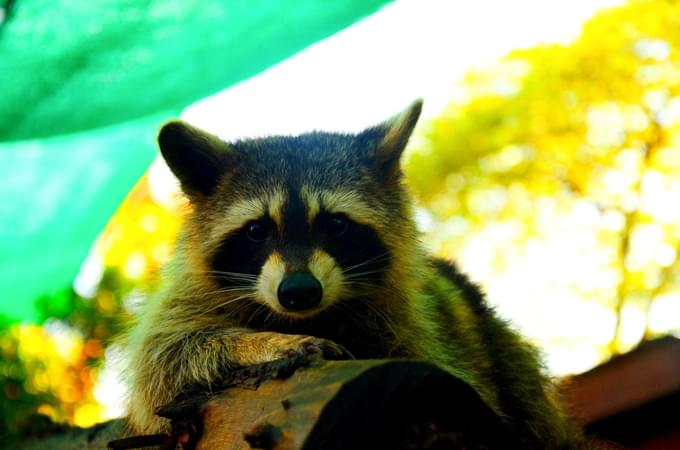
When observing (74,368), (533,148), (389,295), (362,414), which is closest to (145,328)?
(389,295)

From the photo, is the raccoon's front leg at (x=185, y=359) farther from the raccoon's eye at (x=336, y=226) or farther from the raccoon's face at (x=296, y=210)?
the raccoon's eye at (x=336, y=226)

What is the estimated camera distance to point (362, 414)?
143 centimetres

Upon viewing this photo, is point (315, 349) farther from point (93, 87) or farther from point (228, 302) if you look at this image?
point (93, 87)

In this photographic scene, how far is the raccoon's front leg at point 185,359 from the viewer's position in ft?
7.45

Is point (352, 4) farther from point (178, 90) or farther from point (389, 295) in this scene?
point (389, 295)

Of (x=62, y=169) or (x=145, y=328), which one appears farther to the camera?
(x=62, y=169)

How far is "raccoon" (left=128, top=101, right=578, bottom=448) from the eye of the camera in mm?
2494

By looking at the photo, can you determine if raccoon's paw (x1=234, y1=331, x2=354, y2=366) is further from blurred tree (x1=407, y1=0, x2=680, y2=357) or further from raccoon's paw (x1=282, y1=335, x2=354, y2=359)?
blurred tree (x1=407, y1=0, x2=680, y2=357)

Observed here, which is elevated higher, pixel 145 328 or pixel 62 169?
pixel 62 169

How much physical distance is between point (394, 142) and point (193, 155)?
0.85 metres

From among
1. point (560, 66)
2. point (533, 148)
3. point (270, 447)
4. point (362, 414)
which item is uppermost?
point (560, 66)

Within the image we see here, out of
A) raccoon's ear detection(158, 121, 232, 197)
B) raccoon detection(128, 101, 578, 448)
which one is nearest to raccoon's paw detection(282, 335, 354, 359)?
raccoon detection(128, 101, 578, 448)

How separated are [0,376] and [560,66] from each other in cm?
671

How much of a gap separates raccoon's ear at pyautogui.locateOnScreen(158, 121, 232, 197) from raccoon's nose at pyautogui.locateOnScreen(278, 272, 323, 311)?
0.78 metres
